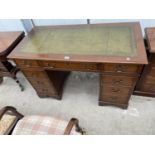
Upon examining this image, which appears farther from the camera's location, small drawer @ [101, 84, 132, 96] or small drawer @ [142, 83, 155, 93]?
small drawer @ [142, 83, 155, 93]

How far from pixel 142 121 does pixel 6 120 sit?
146 cm

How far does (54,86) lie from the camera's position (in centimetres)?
162

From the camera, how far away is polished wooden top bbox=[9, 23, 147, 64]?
1052 mm

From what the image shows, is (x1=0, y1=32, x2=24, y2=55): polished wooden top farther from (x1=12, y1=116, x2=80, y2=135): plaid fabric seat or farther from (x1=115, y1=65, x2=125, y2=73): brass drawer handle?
(x1=115, y1=65, x2=125, y2=73): brass drawer handle

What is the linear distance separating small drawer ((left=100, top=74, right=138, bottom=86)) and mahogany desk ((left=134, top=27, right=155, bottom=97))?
0.75ft

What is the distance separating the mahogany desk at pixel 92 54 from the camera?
1056 mm

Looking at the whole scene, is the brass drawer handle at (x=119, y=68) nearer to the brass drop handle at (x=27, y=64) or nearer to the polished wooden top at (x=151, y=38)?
the polished wooden top at (x=151, y=38)

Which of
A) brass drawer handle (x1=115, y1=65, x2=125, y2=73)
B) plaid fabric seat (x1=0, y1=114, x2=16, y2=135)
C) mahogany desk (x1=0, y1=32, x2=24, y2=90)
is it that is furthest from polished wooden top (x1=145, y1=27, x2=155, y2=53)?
plaid fabric seat (x1=0, y1=114, x2=16, y2=135)

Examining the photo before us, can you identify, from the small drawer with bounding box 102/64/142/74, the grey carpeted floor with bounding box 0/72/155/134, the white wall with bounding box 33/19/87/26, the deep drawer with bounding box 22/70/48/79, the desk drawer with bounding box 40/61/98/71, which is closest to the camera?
the small drawer with bounding box 102/64/142/74

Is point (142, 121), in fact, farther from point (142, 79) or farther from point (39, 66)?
point (39, 66)

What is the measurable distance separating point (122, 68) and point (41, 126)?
0.84m

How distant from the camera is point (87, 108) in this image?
5.55 ft
